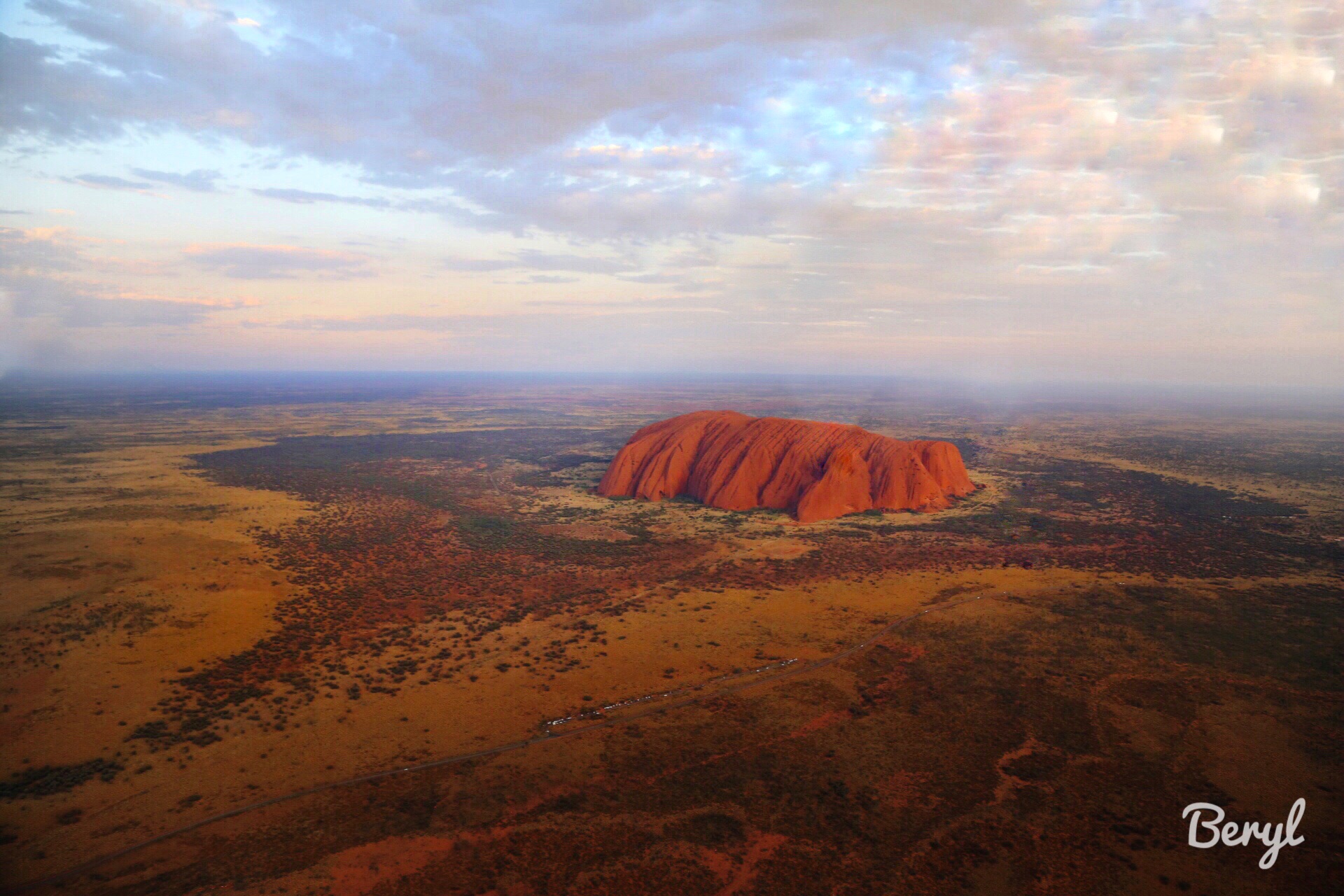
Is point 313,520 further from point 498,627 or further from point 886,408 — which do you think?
point 886,408

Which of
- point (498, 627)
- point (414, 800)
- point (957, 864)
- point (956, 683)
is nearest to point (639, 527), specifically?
point (498, 627)

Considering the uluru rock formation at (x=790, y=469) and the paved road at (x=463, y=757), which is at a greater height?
the uluru rock formation at (x=790, y=469)

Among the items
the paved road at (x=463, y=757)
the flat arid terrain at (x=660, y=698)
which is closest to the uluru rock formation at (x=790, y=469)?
the flat arid terrain at (x=660, y=698)

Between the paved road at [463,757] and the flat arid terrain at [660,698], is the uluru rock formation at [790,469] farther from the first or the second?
the paved road at [463,757]

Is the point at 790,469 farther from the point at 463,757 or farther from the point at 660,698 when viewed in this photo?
the point at 463,757

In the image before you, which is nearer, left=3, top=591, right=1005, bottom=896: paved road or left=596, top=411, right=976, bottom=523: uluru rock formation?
left=3, top=591, right=1005, bottom=896: paved road

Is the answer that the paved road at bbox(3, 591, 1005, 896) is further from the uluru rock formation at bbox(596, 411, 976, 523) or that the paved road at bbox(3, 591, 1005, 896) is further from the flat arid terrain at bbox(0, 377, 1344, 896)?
the uluru rock formation at bbox(596, 411, 976, 523)

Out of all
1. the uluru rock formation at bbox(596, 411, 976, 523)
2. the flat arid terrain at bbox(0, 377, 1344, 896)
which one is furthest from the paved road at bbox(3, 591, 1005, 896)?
the uluru rock formation at bbox(596, 411, 976, 523)
